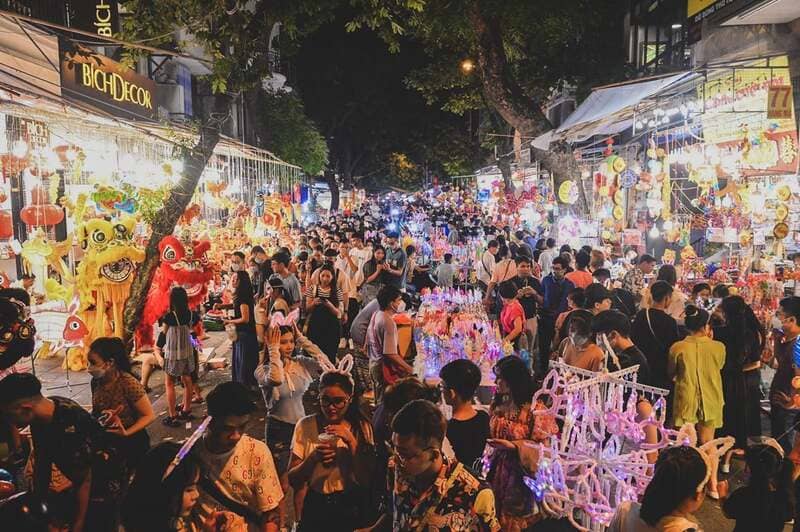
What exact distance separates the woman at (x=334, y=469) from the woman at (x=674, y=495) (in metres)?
1.27

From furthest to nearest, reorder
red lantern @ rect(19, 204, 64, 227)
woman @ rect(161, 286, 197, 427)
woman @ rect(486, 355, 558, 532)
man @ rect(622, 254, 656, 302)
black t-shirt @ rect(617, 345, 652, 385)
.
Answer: man @ rect(622, 254, 656, 302), red lantern @ rect(19, 204, 64, 227), woman @ rect(161, 286, 197, 427), black t-shirt @ rect(617, 345, 652, 385), woman @ rect(486, 355, 558, 532)

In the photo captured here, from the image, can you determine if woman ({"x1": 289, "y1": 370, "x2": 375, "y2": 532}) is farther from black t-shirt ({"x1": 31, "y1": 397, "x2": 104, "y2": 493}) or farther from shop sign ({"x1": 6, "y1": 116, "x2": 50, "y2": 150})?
shop sign ({"x1": 6, "y1": 116, "x2": 50, "y2": 150})

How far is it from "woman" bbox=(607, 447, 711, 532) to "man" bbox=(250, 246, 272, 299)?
24.7 feet

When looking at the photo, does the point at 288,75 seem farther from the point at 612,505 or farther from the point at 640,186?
the point at 612,505

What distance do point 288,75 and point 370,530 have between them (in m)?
31.6

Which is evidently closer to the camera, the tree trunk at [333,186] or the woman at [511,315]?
the woman at [511,315]

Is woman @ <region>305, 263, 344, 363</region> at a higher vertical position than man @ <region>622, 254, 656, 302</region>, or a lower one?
lower

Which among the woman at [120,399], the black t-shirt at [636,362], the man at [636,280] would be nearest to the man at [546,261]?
the man at [636,280]

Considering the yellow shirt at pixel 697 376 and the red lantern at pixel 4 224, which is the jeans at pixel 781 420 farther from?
the red lantern at pixel 4 224

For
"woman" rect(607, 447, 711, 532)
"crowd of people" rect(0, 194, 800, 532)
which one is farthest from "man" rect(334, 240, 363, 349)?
"woman" rect(607, 447, 711, 532)

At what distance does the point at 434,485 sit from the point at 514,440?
4.54ft

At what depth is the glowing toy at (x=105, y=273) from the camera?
8.83m

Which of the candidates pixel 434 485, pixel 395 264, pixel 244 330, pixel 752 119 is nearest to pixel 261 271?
pixel 395 264

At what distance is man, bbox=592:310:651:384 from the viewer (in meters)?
4.76
